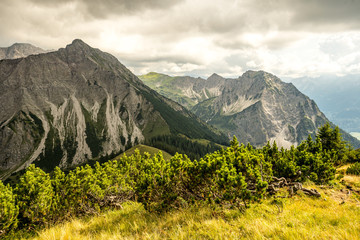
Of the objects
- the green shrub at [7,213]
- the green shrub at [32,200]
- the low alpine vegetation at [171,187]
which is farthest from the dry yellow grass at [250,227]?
the green shrub at [32,200]

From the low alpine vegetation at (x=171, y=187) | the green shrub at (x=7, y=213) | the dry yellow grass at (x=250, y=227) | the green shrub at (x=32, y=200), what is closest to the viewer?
the dry yellow grass at (x=250, y=227)

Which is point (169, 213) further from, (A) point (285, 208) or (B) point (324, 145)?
(B) point (324, 145)

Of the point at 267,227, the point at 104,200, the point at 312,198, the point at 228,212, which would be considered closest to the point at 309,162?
the point at 312,198

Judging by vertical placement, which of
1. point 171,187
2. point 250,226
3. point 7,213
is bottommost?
point 7,213

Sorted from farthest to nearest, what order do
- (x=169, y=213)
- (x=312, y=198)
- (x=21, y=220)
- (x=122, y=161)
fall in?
1. (x=122, y=161)
2. (x=21, y=220)
3. (x=312, y=198)
4. (x=169, y=213)

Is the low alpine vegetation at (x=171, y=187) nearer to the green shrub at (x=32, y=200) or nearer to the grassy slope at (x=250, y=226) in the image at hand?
the green shrub at (x=32, y=200)

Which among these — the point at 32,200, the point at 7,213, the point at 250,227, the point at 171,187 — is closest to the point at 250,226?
the point at 250,227

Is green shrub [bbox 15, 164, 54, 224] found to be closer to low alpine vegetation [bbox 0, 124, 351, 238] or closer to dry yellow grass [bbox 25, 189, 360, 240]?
low alpine vegetation [bbox 0, 124, 351, 238]

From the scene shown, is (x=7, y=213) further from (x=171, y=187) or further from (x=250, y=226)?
(x=250, y=226)

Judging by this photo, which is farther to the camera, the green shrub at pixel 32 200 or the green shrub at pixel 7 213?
the green shrub at pixel 32 200

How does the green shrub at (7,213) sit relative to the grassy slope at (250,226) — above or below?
below

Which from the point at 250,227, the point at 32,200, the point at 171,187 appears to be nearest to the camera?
the point at 250,227

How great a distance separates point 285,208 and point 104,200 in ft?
57.6

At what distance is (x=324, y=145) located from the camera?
144 feet
